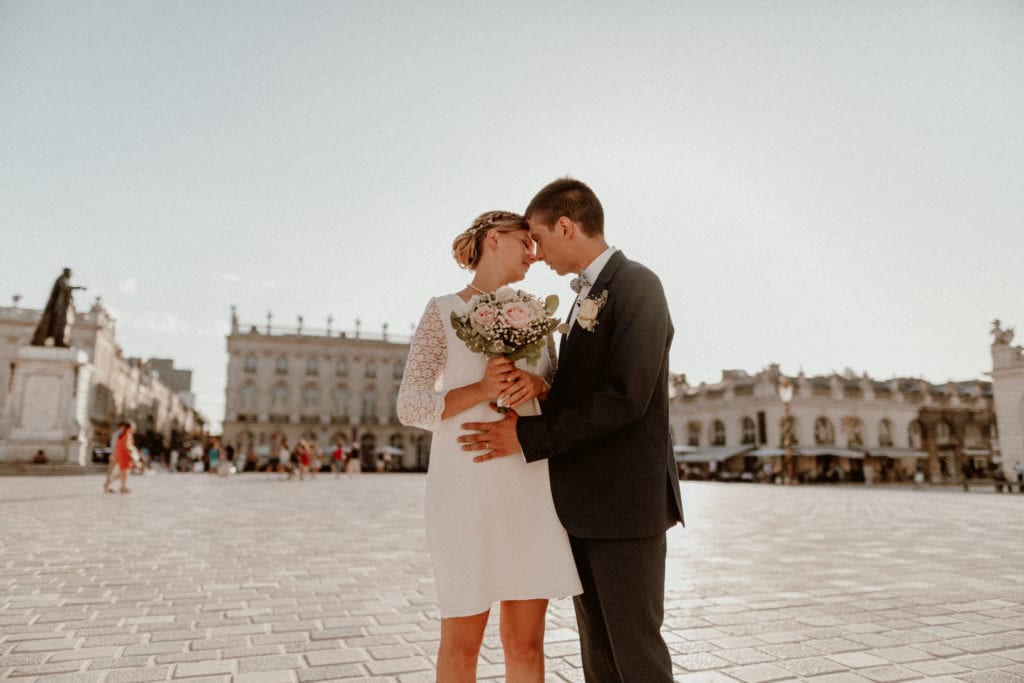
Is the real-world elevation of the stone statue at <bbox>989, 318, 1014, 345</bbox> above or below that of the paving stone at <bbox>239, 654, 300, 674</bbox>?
above

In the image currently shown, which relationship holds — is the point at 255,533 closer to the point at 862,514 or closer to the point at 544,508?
the point at 544,508

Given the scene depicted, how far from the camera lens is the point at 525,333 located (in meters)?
1.94

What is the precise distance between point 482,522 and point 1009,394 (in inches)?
1587

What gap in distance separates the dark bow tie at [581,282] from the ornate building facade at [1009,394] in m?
38.7

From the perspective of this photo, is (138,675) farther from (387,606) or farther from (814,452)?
(814,452)

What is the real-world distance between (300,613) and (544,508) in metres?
3.05

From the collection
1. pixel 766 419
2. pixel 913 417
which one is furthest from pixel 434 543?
pixel 913 417

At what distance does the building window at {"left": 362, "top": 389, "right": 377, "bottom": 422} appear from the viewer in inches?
2630

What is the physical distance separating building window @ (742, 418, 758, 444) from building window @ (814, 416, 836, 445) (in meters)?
3.84

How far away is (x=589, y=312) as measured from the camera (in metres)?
2.03

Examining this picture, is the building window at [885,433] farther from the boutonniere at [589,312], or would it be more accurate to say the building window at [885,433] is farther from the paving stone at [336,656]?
the boutonniere at [589,312]

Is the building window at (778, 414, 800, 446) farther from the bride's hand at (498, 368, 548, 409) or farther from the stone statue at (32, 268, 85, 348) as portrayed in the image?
the bride's hand at (498, 368, 548, 409)

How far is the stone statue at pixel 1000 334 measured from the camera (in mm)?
34031

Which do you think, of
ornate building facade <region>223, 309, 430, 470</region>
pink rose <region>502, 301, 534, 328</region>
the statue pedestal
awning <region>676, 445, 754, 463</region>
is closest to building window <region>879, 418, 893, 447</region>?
awning <region>676, 445, 754, 463</region>
